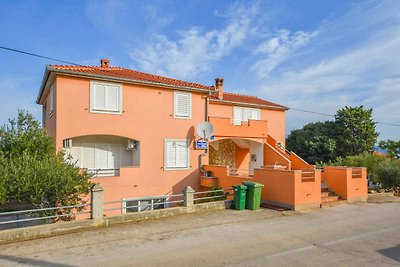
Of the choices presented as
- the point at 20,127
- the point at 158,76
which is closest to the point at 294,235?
the point at 20,127

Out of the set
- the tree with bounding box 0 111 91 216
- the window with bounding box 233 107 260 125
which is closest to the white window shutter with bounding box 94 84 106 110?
the tree with bounding box 0 111 91 216

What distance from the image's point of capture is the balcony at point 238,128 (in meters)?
18.5

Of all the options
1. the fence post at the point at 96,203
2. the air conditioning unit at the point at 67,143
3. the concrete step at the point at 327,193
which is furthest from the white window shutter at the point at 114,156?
the concrete step at the point at 327,193

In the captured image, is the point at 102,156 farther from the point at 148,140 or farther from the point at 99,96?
the point at 99,96

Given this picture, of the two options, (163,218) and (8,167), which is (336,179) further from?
(8,167)

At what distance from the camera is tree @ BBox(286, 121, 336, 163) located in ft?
93.5

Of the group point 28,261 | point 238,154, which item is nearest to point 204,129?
point 238,154

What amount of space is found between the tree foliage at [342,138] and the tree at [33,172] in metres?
23.3

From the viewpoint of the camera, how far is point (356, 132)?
28234mm

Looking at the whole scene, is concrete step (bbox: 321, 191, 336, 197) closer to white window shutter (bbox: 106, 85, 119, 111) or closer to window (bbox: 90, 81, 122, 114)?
window (bbox: 90, 81, 122, 114)

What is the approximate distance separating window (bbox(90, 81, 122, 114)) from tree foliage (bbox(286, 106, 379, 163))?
20271 mm

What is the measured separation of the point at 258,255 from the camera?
24.0 ft

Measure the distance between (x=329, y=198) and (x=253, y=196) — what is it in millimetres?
4634

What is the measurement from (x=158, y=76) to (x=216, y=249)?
13.2 m
